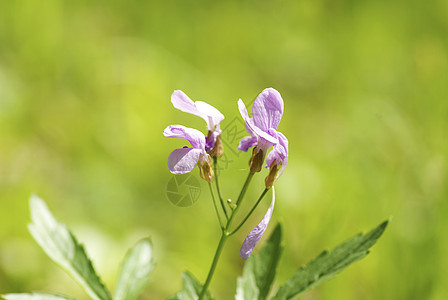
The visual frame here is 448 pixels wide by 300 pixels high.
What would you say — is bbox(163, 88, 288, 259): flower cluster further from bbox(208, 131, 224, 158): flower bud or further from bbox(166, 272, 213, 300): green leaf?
bbox(166, 272, 213, 300): green leaf

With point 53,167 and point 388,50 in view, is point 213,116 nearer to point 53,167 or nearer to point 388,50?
point 53,167

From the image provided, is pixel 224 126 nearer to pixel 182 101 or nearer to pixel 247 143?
pixel 247 143

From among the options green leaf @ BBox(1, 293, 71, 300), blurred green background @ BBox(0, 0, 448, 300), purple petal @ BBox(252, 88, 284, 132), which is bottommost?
green leaf @ BBox(1, 293, 71, 300)

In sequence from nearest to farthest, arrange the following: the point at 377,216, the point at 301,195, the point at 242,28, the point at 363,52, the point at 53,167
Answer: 1. the point at 377,216
2. the point at 301,195
3. the point at 53,167
4. the point at 363,52
5. the point at 242,28

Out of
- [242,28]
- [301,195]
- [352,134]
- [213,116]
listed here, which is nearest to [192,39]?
[242,28]

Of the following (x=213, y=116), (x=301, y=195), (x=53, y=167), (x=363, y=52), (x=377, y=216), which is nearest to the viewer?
(x=213, y=116)

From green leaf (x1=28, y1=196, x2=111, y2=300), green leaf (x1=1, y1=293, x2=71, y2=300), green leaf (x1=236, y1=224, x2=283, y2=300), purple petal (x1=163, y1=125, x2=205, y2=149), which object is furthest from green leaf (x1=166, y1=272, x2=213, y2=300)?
purple petal (x1=163, y1=125, x2=205, y2=149)
